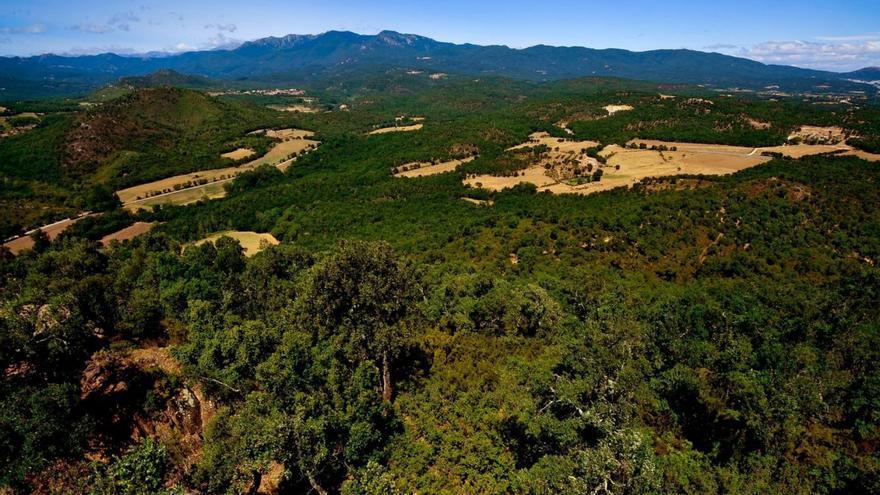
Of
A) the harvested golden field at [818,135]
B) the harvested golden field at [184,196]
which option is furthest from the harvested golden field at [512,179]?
the harvested golden field at [818,135]

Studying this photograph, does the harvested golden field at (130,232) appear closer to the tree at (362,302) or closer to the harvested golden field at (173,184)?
the harvested golden field at (173,184)

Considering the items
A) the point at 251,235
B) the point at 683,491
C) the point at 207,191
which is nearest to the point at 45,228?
the point at 207,191

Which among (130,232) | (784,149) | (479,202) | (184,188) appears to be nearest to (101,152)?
(184,188)

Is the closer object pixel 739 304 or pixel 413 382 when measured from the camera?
pixel 413 382

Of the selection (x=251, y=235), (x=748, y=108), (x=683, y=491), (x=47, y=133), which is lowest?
(x=251, y=235)

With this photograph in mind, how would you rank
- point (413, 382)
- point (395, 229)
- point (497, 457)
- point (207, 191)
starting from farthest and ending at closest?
point (207, 191), point (395, 229), point (413, 382), point (497, 457)

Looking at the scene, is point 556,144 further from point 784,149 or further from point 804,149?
point 804,149

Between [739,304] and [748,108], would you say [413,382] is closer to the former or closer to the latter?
[739,304]
